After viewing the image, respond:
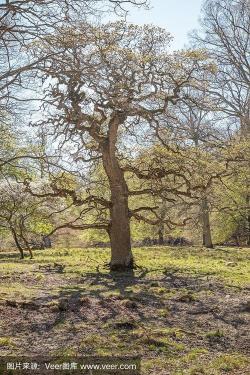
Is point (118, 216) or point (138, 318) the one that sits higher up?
point (118, 216)

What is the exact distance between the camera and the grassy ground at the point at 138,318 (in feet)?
16.7

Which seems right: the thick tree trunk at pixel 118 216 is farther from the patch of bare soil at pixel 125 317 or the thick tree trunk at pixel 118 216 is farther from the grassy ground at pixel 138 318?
the patch of bare soil at pixel 125 317

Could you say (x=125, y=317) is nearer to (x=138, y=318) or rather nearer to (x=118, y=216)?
(x=138, y=318)

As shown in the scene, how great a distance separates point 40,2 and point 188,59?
622 cm

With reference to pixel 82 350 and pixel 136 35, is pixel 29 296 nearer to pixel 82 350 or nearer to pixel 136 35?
pixel 82 350

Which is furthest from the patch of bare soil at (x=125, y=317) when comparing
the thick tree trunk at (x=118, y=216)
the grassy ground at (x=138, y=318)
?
the thick tree trunk at (x=118, y=216)

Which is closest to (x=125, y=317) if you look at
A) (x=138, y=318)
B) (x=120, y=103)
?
(x=138, y=318)

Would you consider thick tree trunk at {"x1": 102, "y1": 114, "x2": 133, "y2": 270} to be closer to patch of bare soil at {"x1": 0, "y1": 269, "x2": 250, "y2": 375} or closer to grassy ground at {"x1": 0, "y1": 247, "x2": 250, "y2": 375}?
grassy ground at {"x1": 0, "y1": 247, "x2": 250, "y2": 375}

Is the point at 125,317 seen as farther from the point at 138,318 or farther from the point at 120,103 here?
the point at 120,103

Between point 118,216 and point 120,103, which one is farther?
point 118,216

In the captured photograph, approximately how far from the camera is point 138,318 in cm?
682

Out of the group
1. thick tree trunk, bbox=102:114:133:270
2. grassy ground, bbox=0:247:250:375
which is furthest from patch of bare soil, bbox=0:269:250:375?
thick tree trunk, bbox=102:114:133:270

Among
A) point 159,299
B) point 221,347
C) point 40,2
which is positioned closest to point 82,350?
point 221,347

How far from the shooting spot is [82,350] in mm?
5152
